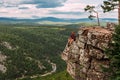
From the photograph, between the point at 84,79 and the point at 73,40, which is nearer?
the point at 84,79

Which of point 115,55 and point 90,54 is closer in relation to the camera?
point 115,55

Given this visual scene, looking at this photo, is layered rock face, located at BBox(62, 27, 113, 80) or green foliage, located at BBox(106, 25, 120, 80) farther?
layered rock face, located at BBox(62, 27, 113, 80)

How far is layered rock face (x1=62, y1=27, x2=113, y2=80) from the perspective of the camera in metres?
77.6

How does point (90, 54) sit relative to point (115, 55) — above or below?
below

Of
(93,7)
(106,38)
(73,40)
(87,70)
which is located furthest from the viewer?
(93,7)

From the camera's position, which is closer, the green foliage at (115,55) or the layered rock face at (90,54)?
the green foliage at (115,55)

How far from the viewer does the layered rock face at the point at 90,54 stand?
255ft

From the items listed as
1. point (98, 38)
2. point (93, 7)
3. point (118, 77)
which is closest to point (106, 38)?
point (98, 38)

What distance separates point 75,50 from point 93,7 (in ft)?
72.7

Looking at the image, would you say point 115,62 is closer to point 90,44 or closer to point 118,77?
point 118,77

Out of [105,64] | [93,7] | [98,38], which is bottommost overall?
[105,64]

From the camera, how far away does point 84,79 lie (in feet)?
279

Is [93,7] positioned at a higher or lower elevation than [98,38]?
higher

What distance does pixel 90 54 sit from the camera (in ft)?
268
